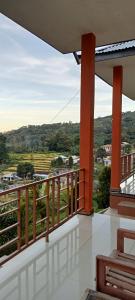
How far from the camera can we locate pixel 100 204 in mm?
10305

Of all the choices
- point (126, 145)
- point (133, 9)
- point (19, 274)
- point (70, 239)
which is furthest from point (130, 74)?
point (19, 274)

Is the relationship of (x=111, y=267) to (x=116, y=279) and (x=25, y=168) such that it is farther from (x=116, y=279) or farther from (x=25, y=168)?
(x=25, y=168)

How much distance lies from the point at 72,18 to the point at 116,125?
8.72ft

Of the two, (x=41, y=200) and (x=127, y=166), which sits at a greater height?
(x=127, y=166)

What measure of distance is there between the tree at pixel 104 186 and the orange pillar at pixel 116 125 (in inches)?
134

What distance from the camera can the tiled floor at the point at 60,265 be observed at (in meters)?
2.36

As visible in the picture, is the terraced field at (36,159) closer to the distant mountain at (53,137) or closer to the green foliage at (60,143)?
the distant mountain at (53,137)

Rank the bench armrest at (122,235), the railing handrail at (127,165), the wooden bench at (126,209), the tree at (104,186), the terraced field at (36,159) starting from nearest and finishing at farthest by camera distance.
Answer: the bench armrest at (122,235) < the wooden bench at (126,209) < the terraced field at (36,159) < the railing handrail at (127,165) < the tree at (104,186)

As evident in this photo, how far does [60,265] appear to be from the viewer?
9.32ft

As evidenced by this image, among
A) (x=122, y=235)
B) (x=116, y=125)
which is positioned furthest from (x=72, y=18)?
(x=122, y=235)

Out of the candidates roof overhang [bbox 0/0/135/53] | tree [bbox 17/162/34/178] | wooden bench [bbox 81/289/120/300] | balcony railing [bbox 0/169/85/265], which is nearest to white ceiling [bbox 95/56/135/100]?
roof overhang [bbox 0/0/135/53]

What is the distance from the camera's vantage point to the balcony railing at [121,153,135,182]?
6.94m

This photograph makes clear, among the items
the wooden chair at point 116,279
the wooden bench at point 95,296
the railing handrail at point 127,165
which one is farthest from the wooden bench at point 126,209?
the wooden bench at point 95,296

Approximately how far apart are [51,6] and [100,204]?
8.07 metres
